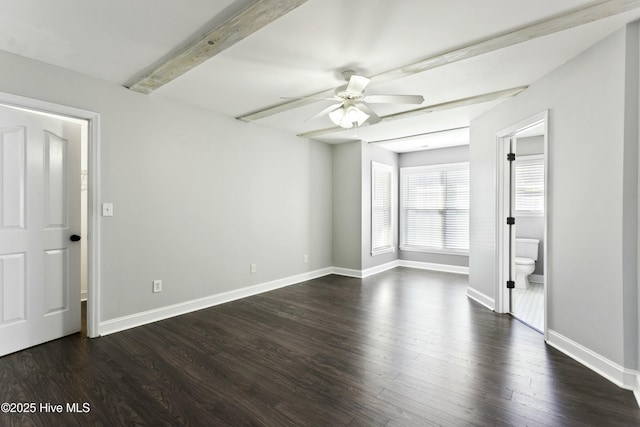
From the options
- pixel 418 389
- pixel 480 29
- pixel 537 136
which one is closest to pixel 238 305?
pixel 418 389

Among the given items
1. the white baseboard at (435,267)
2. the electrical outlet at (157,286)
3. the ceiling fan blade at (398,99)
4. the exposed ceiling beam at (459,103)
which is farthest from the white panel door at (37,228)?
the white baseboard at (435,267)

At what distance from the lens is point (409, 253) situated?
21.7 feet

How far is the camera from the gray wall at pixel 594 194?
2125 mm

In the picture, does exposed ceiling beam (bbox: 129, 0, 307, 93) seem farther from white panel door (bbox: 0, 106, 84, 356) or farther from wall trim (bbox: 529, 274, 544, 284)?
wall trim (bbox: 529, 274, 544, 284)

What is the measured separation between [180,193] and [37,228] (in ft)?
4.30

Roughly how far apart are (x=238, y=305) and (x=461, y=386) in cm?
277

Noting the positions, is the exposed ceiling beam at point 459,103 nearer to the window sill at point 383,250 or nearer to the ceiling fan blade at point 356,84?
the ceiling fan blade at point 356,84

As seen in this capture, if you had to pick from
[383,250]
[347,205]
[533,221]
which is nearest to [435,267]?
[383,250]

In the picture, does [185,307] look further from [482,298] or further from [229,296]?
[482,298]

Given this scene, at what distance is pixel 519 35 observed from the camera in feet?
7.11

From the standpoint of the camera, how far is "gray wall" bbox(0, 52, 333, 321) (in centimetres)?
304

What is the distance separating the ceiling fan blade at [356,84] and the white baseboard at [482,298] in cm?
299

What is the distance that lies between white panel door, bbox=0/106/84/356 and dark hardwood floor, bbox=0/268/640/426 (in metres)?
0.25

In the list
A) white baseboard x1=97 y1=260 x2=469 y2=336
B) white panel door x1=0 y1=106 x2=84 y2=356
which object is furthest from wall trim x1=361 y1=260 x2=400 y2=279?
white panel door x1=0 y1=106 x2=84 y2=356
